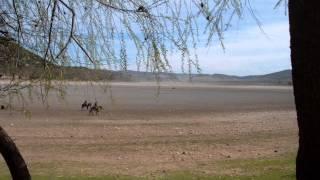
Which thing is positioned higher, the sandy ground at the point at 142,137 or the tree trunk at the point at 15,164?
the tree trunk at the point at 15,164

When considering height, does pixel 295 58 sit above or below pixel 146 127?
above

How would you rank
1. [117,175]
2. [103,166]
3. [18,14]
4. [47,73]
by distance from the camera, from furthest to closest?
[103,166]
[117,175]
[18,14]
[47,73]

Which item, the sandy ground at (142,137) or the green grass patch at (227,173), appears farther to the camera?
the sandy ground at (142,137)

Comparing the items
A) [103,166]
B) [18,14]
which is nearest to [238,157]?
[103,166]

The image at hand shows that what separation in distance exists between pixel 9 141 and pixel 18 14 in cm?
147

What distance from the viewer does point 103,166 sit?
14359mm

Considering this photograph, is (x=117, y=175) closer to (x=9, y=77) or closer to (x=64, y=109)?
(x=9, y=77)

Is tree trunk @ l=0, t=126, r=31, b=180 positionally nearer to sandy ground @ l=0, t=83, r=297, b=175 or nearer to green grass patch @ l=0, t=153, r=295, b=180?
sandy ground @ l=0, t=83, r=297, b=175

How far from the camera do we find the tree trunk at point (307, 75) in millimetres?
3766

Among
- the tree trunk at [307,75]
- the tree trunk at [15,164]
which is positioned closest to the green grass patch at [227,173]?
the tree trunk at [15,164]

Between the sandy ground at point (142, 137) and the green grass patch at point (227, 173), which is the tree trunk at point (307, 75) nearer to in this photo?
the sandy ground at point (142, 137)

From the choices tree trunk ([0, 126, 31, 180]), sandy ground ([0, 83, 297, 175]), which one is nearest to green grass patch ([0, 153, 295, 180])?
sandy ground ([0, 83, 297, 175])

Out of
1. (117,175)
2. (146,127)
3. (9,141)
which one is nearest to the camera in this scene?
(9,141)

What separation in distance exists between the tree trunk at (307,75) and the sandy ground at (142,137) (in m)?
2.39
